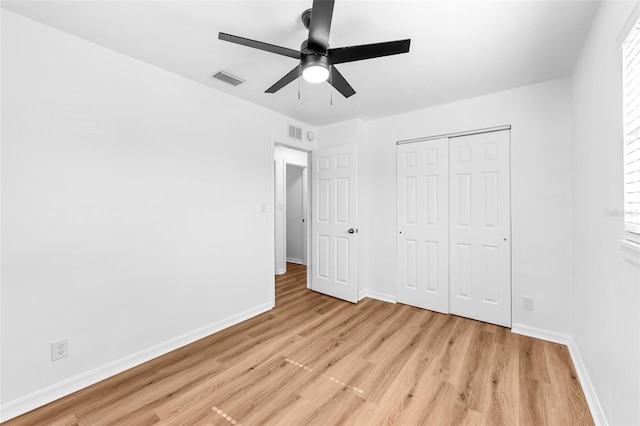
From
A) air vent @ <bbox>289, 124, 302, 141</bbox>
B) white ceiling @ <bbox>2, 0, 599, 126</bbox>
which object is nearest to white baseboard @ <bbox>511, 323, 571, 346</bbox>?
white ceiling @ <bbox>2, 0, 599, 126</bbox>

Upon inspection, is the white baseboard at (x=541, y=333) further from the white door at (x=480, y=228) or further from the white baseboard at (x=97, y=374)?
the white baseboard at (x=97, y=374)

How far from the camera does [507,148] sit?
2834 mm

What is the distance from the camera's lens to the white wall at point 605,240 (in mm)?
1231

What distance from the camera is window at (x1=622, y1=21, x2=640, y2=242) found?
1152 millimetres

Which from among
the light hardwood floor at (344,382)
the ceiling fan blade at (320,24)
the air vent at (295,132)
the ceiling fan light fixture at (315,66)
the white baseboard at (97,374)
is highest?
the air vent at (295,132)

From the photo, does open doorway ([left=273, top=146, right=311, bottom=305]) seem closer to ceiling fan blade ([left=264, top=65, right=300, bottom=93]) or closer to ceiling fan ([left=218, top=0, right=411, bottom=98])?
ceiling fan blade ([left=264, top=65, right=300, bottom=93])

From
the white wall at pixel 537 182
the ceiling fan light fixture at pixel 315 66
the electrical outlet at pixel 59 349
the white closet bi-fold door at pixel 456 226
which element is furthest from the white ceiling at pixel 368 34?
the electrical outlet at pixel 59 349

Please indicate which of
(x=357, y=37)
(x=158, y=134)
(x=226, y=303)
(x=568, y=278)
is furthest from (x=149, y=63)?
(x=568, y=278)

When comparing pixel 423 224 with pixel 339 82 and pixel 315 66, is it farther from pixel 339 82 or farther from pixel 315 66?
pixel 315 66

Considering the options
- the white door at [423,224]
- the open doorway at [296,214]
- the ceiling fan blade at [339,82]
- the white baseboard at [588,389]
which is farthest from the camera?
the open doorway at [296,214]

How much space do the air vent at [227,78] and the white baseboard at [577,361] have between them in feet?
11.7

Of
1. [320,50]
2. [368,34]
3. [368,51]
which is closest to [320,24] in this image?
[320,50]

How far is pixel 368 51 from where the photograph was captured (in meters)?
1.52

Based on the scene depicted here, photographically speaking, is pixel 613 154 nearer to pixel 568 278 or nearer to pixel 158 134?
pixel 568 278
